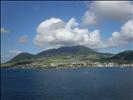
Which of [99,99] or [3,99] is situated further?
[3,99]

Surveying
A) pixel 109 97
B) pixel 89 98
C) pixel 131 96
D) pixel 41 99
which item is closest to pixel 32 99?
pixel 41 99

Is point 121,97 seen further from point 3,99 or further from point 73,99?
point 3,99

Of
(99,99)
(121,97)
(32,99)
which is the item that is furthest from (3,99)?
(121,97)

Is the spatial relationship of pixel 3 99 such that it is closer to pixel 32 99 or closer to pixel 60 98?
pixel 32 99

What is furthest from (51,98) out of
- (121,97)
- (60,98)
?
(121,97)

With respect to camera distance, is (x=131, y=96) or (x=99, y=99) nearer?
(x=99, y=99)

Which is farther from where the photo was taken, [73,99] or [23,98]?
Answer: [23,98]

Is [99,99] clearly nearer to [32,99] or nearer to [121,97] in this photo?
[121,97]
